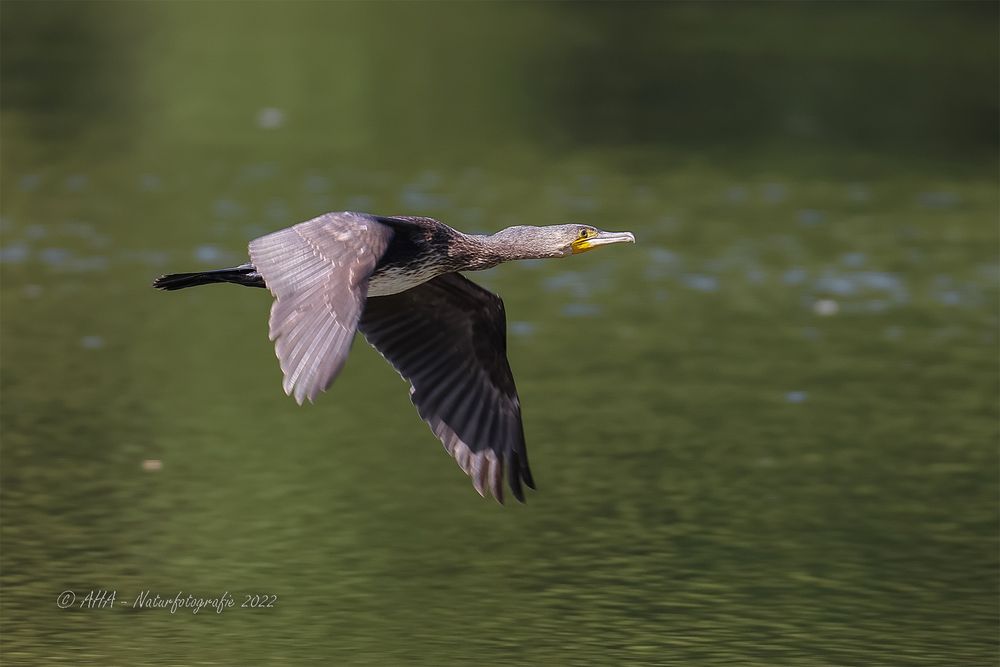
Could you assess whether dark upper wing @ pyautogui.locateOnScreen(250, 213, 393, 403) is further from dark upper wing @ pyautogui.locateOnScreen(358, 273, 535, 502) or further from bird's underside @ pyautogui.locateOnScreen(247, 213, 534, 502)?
dark upper wing @ pyautogui.locateOnScreen(358, 273, 535, 502)

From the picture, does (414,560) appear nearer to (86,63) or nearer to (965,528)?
(965,528)

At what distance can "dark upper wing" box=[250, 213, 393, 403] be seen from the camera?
7.72m

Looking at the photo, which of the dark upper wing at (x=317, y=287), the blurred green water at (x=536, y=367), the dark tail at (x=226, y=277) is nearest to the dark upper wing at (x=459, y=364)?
the blurred green water at (x=536, y=367)

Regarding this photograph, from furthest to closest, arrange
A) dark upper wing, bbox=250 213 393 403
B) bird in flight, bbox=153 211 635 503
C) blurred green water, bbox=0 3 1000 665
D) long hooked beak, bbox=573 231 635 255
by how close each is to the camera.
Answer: blurred green water, bbox=0 3 1000 665, long hooked beak, bbox=573 231 635 255, bird in flight, bbox=153 211 635 503, dark upper wing, bbox=250 213 393 403

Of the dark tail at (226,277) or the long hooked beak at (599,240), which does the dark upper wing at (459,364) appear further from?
the dark tail at (226,277)

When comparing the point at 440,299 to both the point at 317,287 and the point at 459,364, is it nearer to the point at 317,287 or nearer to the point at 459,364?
the point at 459,364

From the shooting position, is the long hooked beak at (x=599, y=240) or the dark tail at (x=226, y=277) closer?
the dark tail at (x=226, y=277)

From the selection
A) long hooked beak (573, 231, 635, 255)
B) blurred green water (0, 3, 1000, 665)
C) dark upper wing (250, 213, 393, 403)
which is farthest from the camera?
blurred green water (0, 3, 1000, 665)

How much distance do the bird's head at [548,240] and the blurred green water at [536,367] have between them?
185 cm

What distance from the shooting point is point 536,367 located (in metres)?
14.3

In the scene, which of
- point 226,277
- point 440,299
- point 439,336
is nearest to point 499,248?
point 440,299

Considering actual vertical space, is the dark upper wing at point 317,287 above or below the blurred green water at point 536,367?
above

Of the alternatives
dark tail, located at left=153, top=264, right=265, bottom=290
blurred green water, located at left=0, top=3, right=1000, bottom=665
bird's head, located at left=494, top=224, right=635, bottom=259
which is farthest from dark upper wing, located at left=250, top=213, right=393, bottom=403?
blurred green water, located at left=0, top=3, right=1000, bottom=665

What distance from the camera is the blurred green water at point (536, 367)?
9.82 metres
